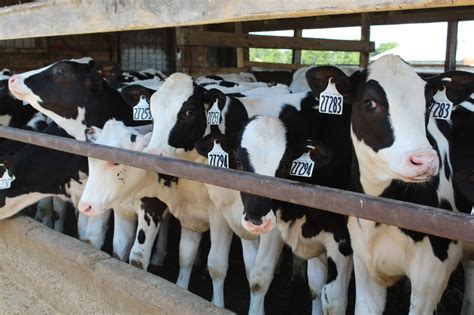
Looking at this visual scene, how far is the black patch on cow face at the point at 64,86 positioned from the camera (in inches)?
189

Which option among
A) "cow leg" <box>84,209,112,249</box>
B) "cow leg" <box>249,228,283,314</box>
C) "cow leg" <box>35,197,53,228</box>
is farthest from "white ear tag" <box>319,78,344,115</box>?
"cow leg" <box>35,197,53,228</box>

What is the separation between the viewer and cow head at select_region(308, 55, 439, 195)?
2.48 meters

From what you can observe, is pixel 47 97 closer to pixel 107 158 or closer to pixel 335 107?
pixel 107 158

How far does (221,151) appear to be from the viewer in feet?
11.4

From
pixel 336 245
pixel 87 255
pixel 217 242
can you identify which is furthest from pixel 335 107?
pixel 87 255

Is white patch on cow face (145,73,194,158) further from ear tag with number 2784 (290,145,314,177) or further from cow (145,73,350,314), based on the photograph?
ear tag with number 2784 (290,145,314,177)

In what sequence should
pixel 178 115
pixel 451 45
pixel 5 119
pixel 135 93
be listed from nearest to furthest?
pixel 178 115, pixel 135 93, pixel 5 119, pixel 451 45

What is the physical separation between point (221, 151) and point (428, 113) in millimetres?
1222

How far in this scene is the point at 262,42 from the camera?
29.3 ft

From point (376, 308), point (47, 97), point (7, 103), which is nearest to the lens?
point (376, 308)

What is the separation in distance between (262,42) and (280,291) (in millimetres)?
5141

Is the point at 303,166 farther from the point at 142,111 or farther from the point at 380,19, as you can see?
the point at 380,19

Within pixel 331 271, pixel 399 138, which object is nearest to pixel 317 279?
pixel 331 271

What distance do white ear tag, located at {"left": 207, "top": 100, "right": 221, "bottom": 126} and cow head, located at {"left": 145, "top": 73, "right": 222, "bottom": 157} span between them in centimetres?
7
